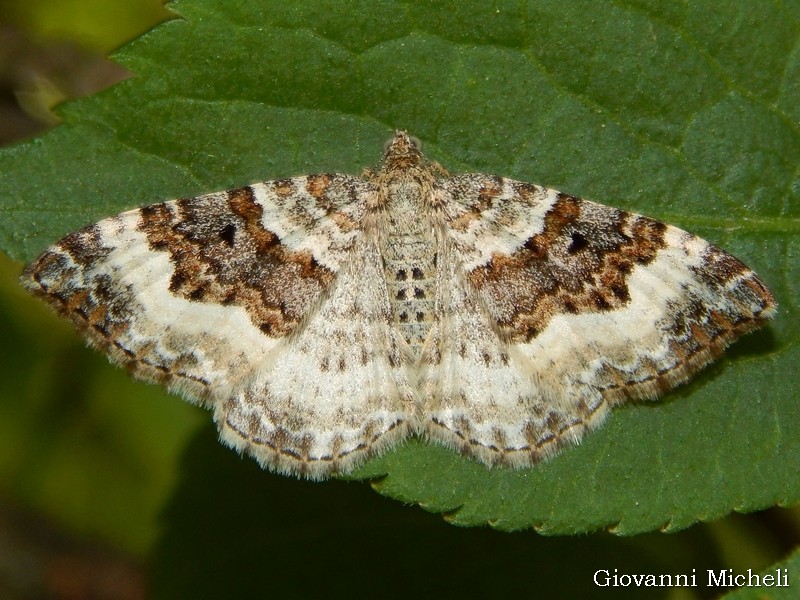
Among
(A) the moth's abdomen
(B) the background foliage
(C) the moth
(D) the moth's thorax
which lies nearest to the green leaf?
(B) the background foliage

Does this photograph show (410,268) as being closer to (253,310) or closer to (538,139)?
(253,310)

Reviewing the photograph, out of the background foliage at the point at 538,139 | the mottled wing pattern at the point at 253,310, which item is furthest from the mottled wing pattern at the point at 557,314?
the mottled wing pattern at the point at 253,310

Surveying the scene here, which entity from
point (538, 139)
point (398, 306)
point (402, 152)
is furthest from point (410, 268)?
point (538, 139)

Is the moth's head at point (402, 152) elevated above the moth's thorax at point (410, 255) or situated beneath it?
elevated above

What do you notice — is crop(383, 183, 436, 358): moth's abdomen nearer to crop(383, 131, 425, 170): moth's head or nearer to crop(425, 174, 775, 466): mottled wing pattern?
crop(425, 174, 775, 466): mottled wing pattern

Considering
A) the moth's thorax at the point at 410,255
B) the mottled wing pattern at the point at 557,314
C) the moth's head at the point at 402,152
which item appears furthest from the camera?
the moth's thorax at the point at 410,255

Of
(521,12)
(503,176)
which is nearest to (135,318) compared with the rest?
(503,176)

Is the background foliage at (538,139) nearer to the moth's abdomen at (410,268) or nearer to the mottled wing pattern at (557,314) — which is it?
the mottled wing pattern at (557,314)

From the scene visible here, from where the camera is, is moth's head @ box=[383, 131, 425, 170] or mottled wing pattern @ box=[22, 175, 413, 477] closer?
mottled wing pattern @ box=[22, 175, 413, 477]
